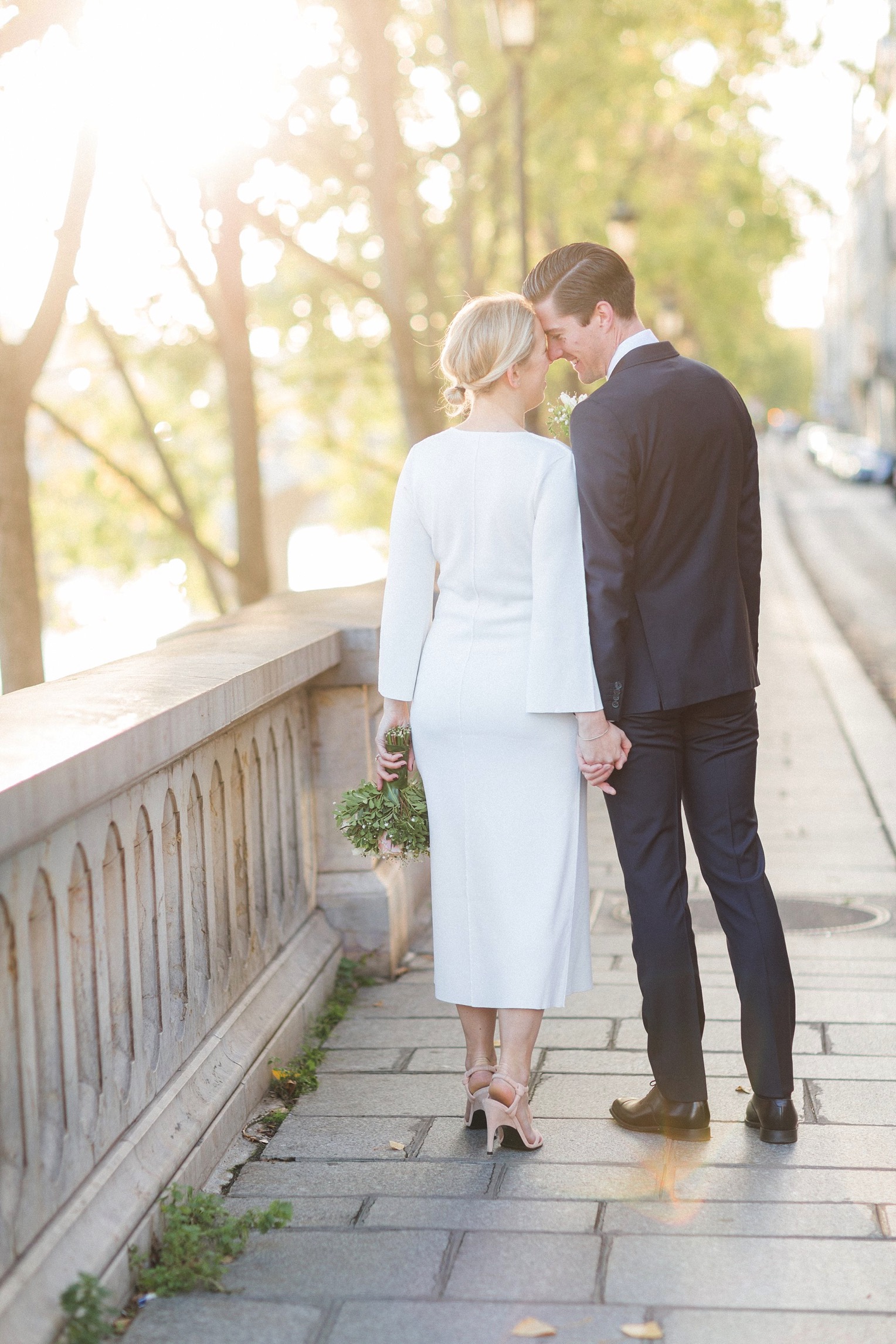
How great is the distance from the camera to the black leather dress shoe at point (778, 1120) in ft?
12.1

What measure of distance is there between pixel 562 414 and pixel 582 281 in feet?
1.83

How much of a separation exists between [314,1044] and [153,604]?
2636 centimetres

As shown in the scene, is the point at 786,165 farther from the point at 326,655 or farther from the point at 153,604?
the point at 326,655

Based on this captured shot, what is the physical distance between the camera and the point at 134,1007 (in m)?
3.37

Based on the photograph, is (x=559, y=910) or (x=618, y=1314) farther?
(x=559, y=910)

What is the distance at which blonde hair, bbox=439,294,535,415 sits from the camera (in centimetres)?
356

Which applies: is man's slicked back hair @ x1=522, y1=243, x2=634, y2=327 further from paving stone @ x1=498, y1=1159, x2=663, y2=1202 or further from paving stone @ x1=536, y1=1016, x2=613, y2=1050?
paving stone @ x1=536, y1=1016, x2=613, y2=1050

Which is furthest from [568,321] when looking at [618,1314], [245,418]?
[245,418]

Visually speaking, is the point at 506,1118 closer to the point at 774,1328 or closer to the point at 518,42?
the point at 774,1328

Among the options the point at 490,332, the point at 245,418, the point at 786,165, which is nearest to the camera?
the point at 490,332

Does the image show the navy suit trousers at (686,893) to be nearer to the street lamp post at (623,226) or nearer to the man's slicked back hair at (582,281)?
the man's slicked back hair at (582,281)

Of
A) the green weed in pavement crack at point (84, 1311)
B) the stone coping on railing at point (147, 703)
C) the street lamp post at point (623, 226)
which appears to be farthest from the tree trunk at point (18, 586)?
the street lamp post at point (623, 226)

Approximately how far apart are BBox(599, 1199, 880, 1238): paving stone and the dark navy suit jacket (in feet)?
3.50

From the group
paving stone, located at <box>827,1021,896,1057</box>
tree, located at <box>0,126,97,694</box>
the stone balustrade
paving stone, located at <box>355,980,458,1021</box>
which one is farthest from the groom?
tree, located at <box>0,126,97,694</box>
